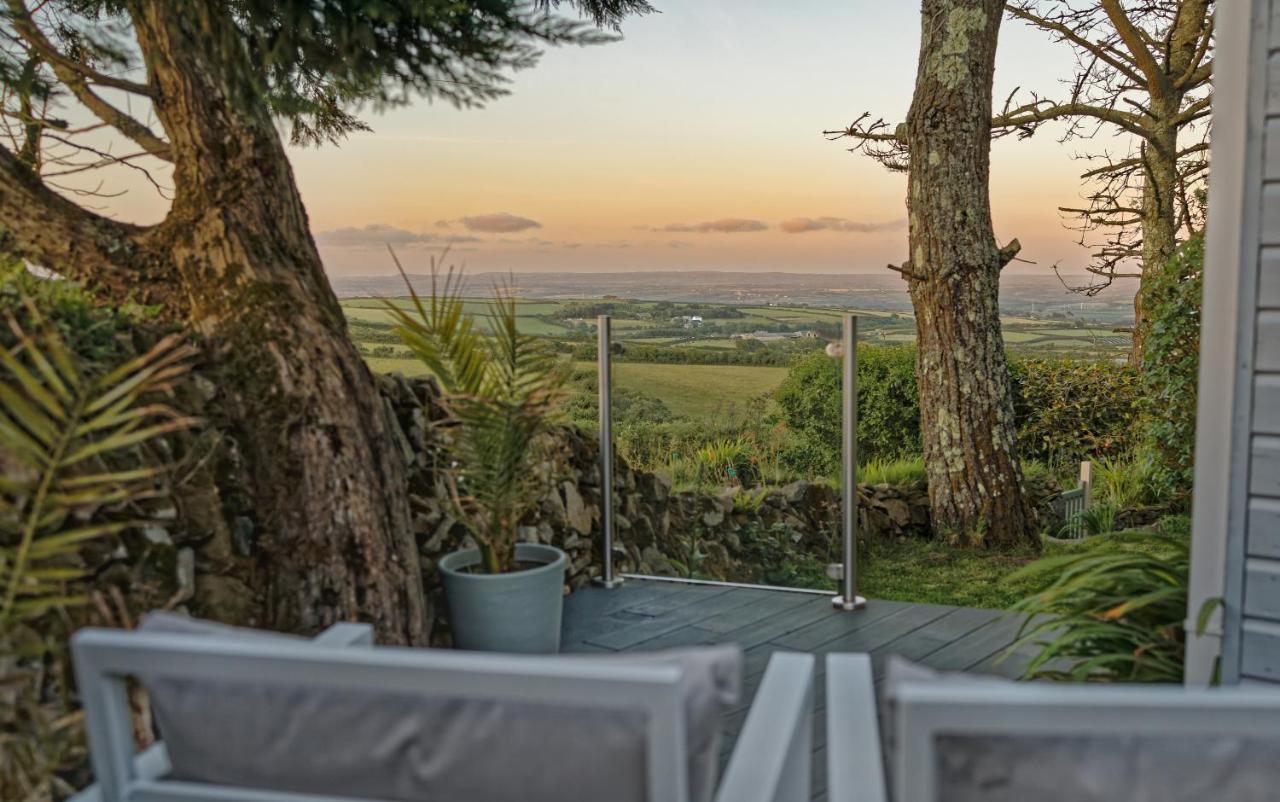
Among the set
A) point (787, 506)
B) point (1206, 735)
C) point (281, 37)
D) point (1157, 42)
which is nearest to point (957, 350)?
point (787, 506)

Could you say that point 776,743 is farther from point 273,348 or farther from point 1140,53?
point 1140,53

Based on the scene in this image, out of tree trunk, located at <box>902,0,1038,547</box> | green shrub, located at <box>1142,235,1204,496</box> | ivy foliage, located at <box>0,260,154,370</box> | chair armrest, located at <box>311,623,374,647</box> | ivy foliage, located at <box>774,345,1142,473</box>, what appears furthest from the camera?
ivy foliage, located at <box>774,345,1142,473</box>

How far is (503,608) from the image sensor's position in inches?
125

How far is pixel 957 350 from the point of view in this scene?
234 inches

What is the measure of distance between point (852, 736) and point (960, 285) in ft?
16.9

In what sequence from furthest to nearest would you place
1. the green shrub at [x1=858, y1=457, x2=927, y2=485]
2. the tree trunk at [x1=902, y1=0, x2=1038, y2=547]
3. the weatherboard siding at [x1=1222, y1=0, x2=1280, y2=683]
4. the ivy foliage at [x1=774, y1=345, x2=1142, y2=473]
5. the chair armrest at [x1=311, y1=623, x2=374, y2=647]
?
the ivy foliage at [x1=774, y1=345, x2=1142, y2=473], the green shrub at [x1=858, y1=457, x2=927, y2=485], the tree trunk at [x1=902, y1=0, x2=1038, y2=547], the weatherboard siding at [x1=1222, y1=0, x2=1280, y2=683], the chair armrest at [x1=311, y1=623, x2=374, y2=647]

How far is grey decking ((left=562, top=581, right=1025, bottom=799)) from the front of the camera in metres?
3.20

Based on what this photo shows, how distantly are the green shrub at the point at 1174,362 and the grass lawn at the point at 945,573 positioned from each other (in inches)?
26.2

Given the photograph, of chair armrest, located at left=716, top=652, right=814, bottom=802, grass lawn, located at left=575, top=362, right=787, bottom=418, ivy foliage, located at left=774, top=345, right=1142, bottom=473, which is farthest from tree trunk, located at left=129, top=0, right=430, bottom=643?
ivy foliage, located at left=774, top=345, right=1142, bottom=473

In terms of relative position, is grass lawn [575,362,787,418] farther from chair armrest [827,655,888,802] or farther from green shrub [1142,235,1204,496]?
green shrub [1142,235,1204,496]

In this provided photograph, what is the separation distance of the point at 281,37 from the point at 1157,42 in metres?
7.41

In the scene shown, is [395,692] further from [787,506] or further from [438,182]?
[438,182]

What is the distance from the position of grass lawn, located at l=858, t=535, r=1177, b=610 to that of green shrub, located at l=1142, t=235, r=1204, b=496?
26.2 inches

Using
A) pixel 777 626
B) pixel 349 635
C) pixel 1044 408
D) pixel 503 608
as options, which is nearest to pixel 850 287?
pixel 1044 408
